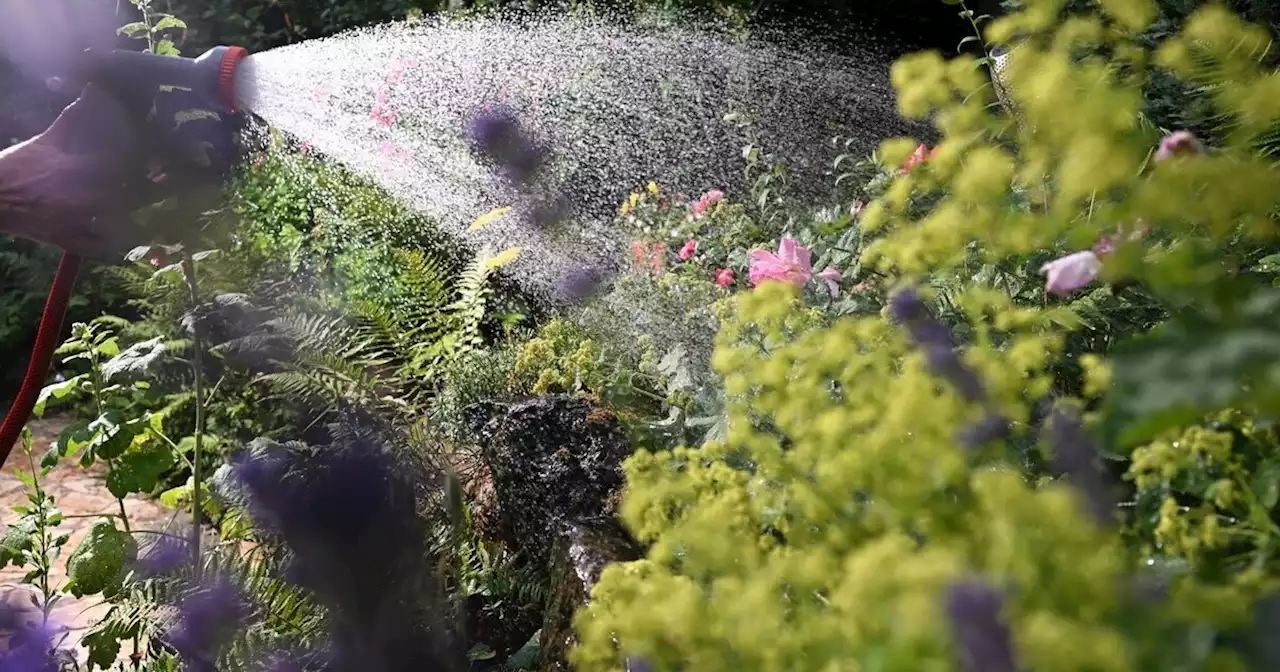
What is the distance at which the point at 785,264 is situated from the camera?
1323 mm

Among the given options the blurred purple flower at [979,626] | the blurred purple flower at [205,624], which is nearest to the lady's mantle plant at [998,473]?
the blurred purple flower at [979,626]

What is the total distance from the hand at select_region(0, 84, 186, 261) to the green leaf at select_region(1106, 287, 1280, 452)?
1.22 metres

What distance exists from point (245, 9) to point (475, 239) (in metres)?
2.50

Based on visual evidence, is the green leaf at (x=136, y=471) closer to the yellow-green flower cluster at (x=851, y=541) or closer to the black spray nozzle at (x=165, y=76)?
the black spray nozzle at (x=165, y=76)

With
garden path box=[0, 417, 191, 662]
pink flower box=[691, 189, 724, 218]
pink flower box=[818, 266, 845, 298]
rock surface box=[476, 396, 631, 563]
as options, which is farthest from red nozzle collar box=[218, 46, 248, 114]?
garden path box=[0, 417, 191, 662]

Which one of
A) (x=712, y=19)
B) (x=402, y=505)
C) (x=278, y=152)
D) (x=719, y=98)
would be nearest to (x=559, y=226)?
A: (x=719, y=98)

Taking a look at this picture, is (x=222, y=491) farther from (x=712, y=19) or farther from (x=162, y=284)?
(x=712, y=19)

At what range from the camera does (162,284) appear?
10.6 feet

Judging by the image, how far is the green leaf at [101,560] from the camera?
5.41 feet

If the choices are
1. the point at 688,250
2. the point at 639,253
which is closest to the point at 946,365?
the point at 688,250

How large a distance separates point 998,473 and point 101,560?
1.67 m

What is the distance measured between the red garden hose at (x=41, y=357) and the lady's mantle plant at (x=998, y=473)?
88 cm

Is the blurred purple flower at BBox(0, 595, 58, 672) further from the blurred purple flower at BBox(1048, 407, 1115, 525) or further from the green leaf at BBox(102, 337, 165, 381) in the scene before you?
the blurred purple flower at BBox(1048, 407, 1115, 525)

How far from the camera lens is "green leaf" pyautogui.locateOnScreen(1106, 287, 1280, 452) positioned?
1.23 feet
